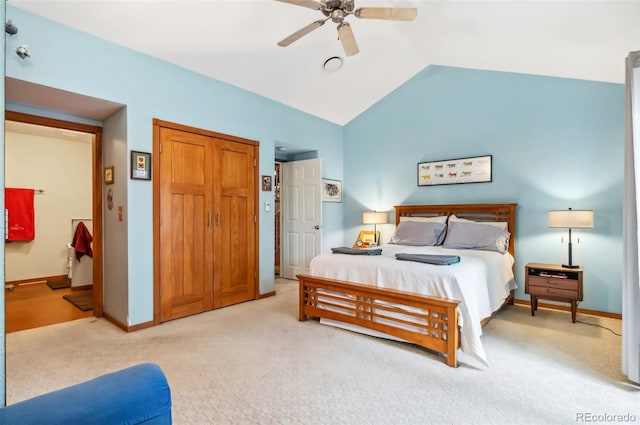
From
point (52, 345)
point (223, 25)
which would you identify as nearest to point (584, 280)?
point (223, 25)

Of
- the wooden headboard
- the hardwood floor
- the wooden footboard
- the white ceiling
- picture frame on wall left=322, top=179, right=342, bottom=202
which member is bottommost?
the hardwood floor

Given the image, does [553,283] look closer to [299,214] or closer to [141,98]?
[299,214]

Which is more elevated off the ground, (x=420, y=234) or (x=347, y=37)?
(x=347, y=37)

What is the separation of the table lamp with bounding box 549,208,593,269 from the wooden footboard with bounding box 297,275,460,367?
6.29 feet

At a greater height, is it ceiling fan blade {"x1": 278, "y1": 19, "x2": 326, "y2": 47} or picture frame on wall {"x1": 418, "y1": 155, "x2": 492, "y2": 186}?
ceiling fan blade {"x1": 278, "y1": 19, "x2": 326, "y2": 47}

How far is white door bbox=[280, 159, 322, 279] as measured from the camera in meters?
5.32

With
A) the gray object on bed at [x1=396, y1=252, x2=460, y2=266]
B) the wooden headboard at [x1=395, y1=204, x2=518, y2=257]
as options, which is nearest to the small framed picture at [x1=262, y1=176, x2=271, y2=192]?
the wooden headboard at [x1=395, y1=204, x2=518, y2=257]

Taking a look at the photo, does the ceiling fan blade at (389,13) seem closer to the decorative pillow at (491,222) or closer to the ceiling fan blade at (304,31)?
the ceiling fan blade at (304,31)

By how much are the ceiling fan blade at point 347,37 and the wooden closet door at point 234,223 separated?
195 cm

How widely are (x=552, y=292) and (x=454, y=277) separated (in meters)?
1.71

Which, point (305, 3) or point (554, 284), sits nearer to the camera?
point (305, 3)

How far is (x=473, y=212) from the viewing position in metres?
4.55

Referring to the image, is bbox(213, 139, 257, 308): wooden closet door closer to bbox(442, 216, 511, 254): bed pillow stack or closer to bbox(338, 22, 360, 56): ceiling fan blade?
bbox(338, 22, 360, 56): ceiling fan blade

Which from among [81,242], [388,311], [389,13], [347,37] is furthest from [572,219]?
[81,242]
